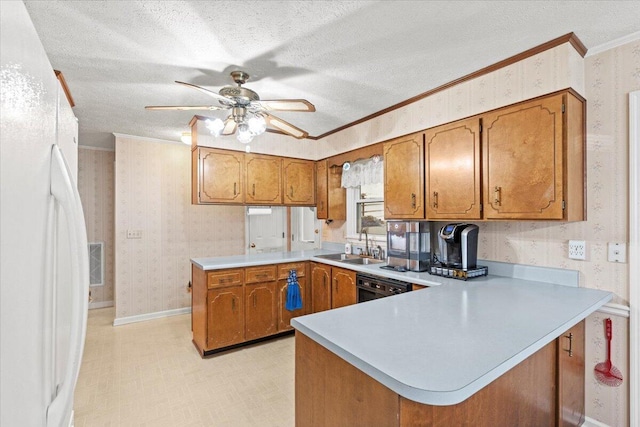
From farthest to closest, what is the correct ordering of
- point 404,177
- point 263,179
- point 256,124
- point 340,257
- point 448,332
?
point 263,179 → point 340,257 → point 404,177 → point 256,124 → point 448,332

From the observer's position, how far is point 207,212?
465 centimetres

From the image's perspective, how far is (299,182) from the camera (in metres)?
4.11

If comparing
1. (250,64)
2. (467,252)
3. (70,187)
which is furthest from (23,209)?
(467,252)

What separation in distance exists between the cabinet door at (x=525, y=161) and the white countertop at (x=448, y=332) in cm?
55

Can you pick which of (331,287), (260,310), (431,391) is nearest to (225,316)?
(260,310)

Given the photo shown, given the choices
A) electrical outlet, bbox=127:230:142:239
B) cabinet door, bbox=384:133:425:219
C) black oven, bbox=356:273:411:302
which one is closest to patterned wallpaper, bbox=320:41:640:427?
cabinet door, bbox=384:133:425:219

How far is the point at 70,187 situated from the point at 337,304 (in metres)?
2.83

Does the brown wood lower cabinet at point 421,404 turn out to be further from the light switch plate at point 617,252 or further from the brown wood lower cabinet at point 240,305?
the brown wood lower cabinet at point 240,305

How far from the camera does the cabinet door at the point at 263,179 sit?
12.2 ft

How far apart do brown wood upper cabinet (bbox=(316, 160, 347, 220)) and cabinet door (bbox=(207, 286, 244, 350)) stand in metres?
1.50

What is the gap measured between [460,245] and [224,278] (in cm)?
219

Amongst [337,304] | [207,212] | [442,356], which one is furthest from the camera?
[207,212]

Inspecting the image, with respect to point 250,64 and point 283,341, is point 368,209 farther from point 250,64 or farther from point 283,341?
point 250,64

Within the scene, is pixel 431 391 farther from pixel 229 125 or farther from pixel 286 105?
pixel 229 125
